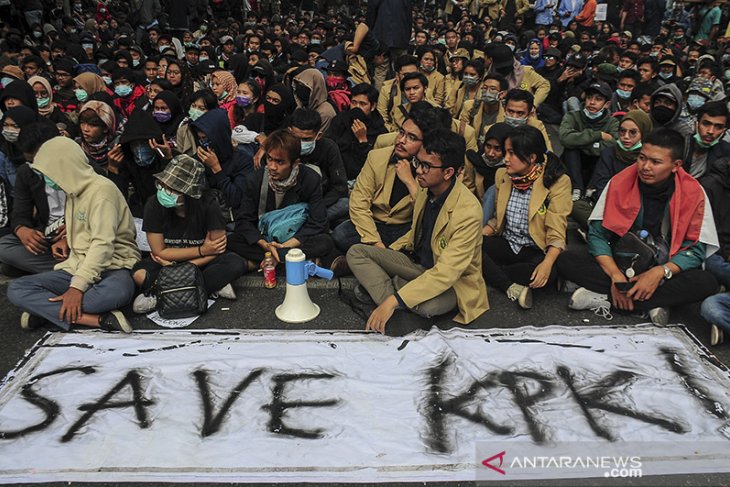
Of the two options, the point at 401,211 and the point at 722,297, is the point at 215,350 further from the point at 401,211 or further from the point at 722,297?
the point at 722,297

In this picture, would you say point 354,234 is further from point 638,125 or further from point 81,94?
point 81,94

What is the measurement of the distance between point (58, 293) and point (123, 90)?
14.3 ft

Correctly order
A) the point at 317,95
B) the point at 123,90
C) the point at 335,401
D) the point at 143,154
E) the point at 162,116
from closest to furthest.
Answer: the point at 335,401 → the point at 143,154 → the point at 162,116 → the point at 317,95 → the point at 123,90

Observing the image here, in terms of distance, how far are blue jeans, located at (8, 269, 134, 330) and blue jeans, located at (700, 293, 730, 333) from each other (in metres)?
4.05

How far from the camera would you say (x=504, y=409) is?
3119mm

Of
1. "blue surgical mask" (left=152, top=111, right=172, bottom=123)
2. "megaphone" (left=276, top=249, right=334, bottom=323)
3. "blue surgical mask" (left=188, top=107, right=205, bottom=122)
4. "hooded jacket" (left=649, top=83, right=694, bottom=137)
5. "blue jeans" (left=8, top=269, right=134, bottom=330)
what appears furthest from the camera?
"blue surgical mask" (left=152, top=111, right=172, bottom=123)

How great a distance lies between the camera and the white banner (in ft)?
9.08

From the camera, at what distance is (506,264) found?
4633mm

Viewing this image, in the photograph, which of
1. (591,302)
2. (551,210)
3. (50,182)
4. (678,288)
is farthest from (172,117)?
(678,288)

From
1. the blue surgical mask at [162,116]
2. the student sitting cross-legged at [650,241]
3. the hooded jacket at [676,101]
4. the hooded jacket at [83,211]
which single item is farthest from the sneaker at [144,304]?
the hooded jacket at [676,101]

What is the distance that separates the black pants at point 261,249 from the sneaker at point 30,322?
1467 mm

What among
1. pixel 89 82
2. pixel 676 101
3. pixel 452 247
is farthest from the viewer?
pixel 89 82

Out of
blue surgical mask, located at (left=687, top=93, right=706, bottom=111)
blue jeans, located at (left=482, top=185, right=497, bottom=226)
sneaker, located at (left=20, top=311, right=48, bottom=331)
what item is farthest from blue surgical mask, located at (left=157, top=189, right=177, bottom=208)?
blue surgical mask, located at (left=687, top=93, right=706, bottom=111)

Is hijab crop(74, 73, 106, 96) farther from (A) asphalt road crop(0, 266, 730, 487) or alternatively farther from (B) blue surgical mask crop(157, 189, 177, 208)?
(B) blue surgical mask crop(157, 189, 177, 208)
